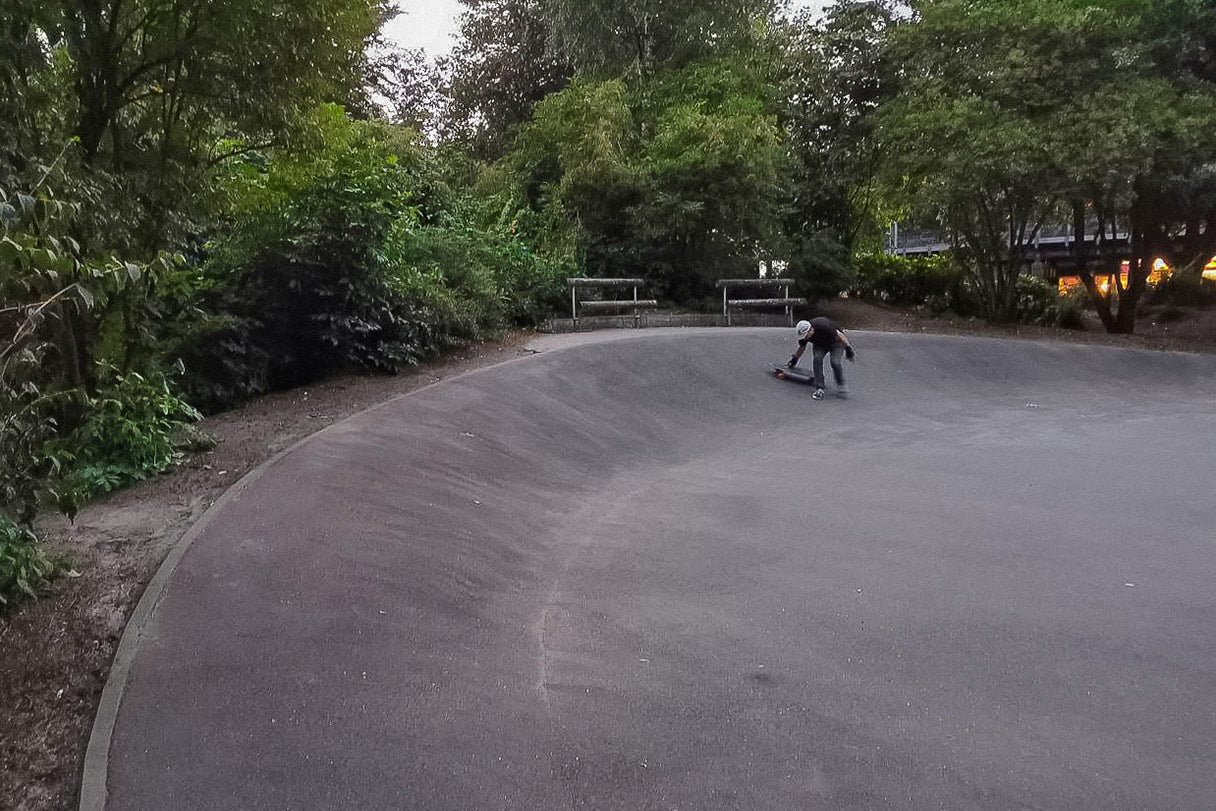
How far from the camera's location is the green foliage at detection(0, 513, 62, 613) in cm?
420

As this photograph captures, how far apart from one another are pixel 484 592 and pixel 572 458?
3.92m

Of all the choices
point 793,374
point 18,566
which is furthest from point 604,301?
point 18,566

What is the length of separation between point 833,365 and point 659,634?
9.24 metres

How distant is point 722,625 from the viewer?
5078 millimetres

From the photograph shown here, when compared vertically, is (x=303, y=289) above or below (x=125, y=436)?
above

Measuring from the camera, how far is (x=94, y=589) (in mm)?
4582

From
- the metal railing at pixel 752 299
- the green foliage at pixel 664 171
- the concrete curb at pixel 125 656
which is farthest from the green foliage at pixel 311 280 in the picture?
the metal railing at pixel 752 299

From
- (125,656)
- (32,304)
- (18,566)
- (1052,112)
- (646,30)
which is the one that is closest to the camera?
(32,304)

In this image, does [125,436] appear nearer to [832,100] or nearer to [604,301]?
[604,301]

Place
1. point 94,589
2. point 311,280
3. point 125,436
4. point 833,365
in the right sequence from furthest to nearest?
1. point 833,365
2. point 311,280
3. point 125,436
4. point 94,589

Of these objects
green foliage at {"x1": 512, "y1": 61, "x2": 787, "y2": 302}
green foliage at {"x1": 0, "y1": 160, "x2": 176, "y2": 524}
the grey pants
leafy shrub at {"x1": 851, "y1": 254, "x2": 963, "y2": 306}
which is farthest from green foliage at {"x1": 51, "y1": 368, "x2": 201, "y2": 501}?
leafy shrub at {"x1": 851, "y1": 254, "x2": 963, "y2": 306}

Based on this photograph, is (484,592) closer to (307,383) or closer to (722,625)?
(722,625)

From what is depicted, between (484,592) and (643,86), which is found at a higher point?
(643,86)

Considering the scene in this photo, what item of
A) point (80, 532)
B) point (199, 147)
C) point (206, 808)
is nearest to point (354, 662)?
point (206, 808)
